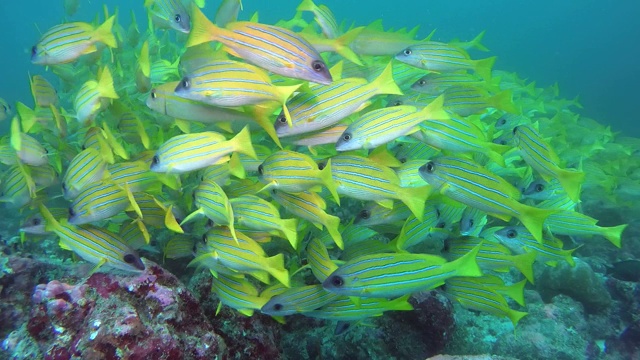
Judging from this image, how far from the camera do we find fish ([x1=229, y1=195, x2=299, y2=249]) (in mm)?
3012

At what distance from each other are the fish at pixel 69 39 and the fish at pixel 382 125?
2.73 metres

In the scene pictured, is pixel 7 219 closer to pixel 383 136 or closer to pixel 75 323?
pixel 75 323

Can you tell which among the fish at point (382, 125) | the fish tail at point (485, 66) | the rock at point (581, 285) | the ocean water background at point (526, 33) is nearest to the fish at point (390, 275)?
the fish at point (382, 125)

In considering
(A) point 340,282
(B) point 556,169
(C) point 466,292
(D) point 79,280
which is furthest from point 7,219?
(B) point 556,169

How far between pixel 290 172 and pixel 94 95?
209cm

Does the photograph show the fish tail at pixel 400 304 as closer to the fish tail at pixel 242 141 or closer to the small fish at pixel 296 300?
the small fish at pixel 296 300

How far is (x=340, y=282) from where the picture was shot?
2.79 meters

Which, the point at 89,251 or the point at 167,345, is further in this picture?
the point at 89,251

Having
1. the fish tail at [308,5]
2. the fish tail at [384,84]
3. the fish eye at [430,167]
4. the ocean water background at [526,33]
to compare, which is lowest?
the ocean water background at [526,33]

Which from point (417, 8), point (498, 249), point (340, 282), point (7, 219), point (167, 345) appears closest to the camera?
point (167, 345)

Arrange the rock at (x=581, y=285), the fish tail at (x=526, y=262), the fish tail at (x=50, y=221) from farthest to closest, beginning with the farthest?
the rock at (x=581, y=285)
the fish tail at (x=526, y=262)
the fish tail at (x=50, y=221)

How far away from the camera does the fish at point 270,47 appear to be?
9.52ft

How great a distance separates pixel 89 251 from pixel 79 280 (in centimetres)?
30

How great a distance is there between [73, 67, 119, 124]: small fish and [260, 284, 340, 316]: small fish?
235cm
